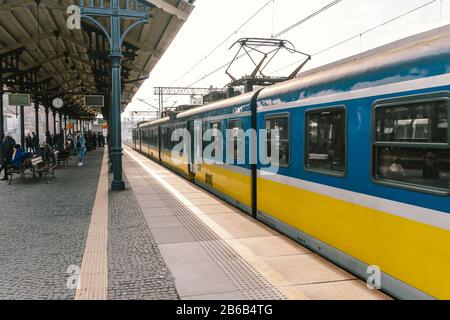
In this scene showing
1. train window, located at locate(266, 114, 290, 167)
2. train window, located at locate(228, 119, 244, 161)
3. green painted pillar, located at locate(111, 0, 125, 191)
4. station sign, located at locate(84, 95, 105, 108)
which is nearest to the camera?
train window, located at locate(266, 114, 290, 167)

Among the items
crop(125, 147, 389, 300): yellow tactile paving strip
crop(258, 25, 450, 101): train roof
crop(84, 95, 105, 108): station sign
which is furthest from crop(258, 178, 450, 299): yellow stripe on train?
crop(84, 95, 105, 108): station sign

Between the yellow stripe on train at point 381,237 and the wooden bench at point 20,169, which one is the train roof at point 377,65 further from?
the wooden bench at point 20,169

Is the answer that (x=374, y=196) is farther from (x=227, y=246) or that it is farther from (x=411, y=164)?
(x=227, y=246)

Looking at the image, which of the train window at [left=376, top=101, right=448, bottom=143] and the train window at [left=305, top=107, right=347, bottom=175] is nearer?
the train window at [left=376, top=101, right=448, bottom=143]

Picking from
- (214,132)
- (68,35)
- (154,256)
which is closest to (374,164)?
(154,256)

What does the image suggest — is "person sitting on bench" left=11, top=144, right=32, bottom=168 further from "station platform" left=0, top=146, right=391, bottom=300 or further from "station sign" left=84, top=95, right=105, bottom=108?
"station platform" left=0, top=146, right=391, bottom=300

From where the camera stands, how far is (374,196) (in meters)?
4.19

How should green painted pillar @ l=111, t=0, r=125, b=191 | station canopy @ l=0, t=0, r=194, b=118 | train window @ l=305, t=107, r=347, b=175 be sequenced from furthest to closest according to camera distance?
station canopy @ l=0, t=0, r=194, b=118 < green painted pillar @ l=111, t=0, r=125, b=191 < train window @ l=305, t=107, r=347, b=175

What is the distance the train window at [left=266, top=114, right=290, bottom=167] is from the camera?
6.25 metres

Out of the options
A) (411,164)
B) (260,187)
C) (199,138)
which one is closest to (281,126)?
(260,187)

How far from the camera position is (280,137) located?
A: 649 centimetres

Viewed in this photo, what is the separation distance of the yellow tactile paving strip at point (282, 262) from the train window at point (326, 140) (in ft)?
3.81

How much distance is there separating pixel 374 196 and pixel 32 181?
12565 mm

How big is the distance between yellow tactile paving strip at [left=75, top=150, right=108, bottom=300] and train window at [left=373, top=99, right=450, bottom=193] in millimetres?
3046
